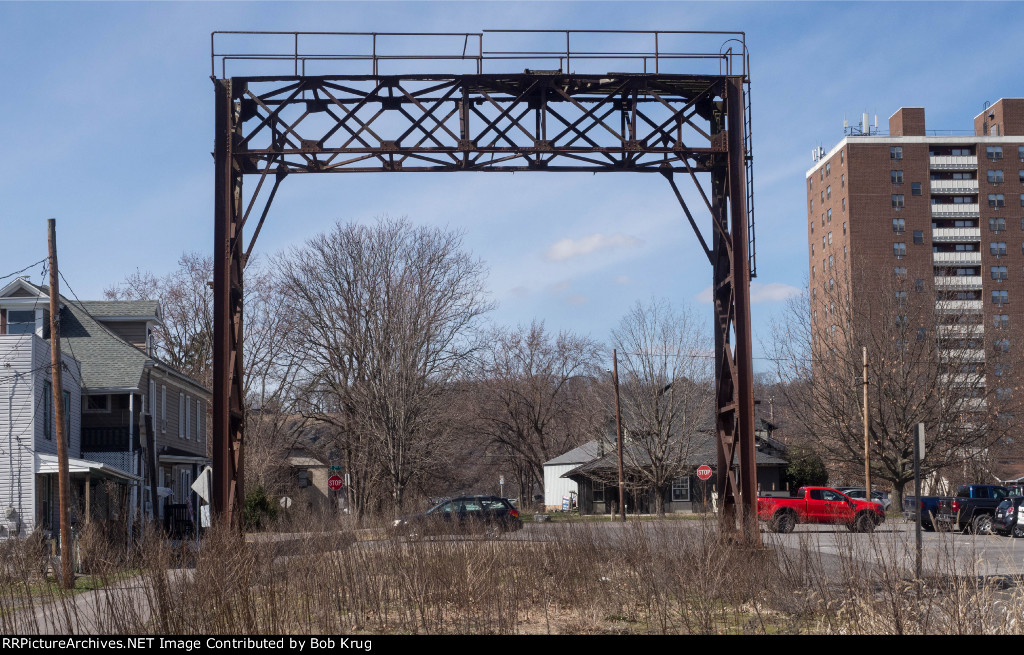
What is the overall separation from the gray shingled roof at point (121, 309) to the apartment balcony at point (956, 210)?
8006cm

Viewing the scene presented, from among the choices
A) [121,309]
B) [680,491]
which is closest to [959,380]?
[680,491]

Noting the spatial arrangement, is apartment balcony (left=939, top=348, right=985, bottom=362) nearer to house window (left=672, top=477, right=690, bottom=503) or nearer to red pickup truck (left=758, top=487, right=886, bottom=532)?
red pickup truck (left=758, top=487, right=886, bottom=532)

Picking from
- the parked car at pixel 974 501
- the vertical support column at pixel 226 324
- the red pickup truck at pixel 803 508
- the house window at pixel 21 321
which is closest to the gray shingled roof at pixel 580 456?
the red pickup truck at pixel 803 508

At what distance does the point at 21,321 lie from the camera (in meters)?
34.2

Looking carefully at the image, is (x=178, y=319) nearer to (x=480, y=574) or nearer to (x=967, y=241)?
(x=480, y=574)

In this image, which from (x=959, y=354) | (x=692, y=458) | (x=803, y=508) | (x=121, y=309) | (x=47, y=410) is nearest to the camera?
(x=47, y=410)

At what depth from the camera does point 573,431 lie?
73000 millimetres

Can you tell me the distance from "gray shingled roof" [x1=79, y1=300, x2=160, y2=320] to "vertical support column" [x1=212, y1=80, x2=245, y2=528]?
22.4 m

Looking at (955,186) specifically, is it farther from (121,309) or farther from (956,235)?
(121,309)

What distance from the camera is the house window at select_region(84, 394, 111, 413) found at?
112ft

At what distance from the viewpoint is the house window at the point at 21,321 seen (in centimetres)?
3394

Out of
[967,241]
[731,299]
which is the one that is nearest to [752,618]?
[731,299]

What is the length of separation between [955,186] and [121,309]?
8223cm

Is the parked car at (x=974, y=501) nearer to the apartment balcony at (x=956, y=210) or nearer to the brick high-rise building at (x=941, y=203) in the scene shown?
the brick high-rise building at (x=941, y=203)
